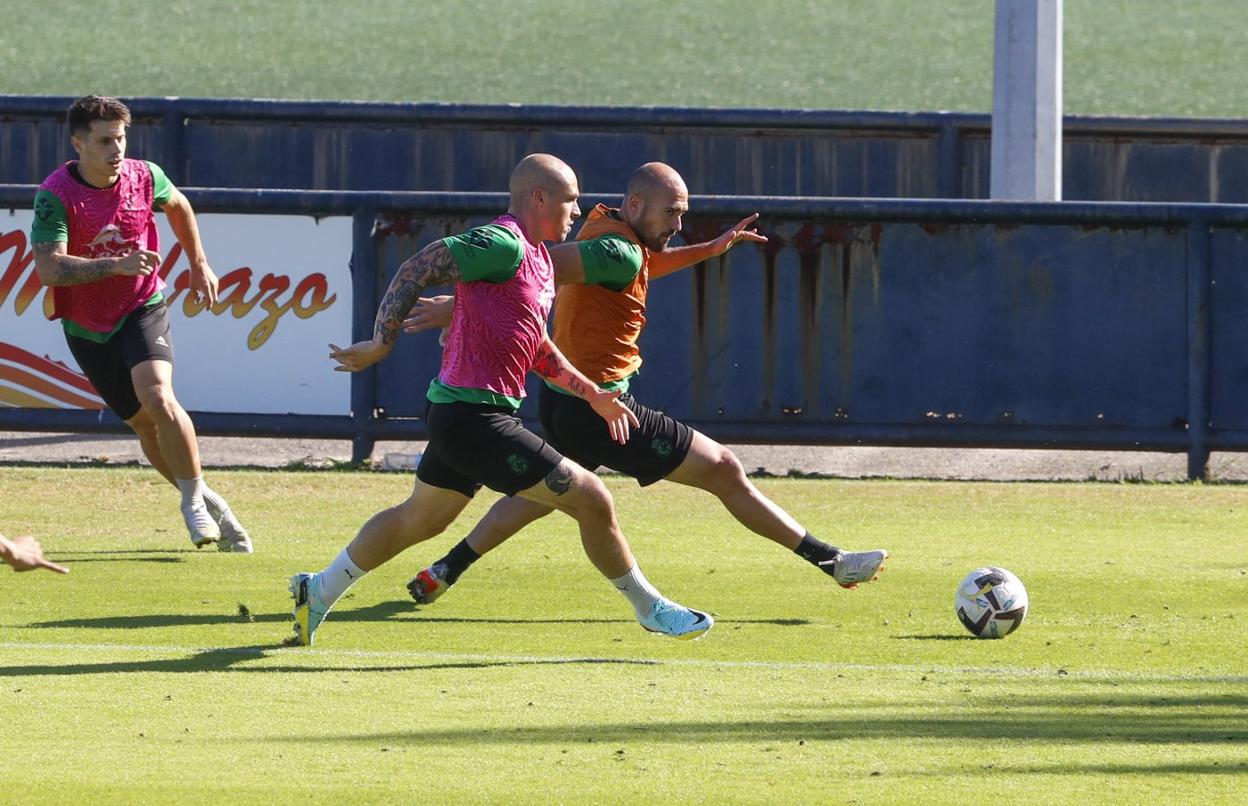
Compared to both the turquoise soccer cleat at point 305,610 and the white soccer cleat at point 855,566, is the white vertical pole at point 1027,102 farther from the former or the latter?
the turquoise soccer cleat at point 305,610

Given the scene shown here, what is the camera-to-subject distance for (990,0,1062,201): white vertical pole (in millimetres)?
15055

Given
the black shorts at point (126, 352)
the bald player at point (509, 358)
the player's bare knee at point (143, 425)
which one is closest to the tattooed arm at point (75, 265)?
the black shorts at point (126, 352)

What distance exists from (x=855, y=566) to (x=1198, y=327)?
18.8ft

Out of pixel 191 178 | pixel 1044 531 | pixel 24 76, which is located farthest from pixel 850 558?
pixel 24 76

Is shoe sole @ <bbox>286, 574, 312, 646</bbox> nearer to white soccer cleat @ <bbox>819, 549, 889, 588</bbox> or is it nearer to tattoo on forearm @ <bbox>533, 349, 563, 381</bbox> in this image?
tattoo on forearm @ <bbox>533, 349, 563, 381</bbox>

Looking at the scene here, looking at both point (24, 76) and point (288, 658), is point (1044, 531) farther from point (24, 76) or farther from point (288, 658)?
point (24, 76)

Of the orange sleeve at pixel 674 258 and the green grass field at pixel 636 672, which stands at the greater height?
the orange sleeve at pixel 674 258

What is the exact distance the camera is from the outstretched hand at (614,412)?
24.5 feet

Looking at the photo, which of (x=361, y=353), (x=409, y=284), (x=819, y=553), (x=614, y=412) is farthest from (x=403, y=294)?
(x=819, y=553)

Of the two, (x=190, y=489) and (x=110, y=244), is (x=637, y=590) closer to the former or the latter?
(x=190, y=489)

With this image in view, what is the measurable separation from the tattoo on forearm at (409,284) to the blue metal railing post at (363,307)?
6.52m

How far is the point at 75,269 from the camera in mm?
9469

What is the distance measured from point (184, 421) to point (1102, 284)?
625 centimetres

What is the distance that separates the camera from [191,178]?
1959cm
